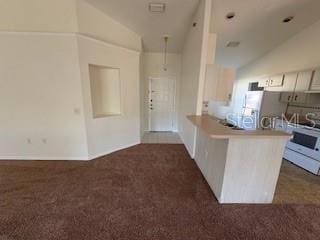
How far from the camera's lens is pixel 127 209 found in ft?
6.66

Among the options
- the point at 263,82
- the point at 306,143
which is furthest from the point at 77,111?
the point at 263,82

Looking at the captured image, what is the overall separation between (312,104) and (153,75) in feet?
14.3

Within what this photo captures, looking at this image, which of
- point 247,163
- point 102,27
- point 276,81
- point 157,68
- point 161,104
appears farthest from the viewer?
point 161,104

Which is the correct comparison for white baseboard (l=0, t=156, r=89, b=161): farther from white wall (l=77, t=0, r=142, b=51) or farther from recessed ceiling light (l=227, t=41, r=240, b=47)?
recessed ceiling light (l=227, t=41, r=240, b=47)

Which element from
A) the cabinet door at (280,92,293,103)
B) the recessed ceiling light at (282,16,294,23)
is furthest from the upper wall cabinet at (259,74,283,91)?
the recessed ceiling light at (282,16,294,23)

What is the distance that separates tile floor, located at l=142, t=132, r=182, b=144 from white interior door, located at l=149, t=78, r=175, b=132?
0.37m

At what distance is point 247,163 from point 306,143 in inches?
81.7

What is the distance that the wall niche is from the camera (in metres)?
3.66

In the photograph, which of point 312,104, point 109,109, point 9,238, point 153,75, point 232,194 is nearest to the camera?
point 9,238

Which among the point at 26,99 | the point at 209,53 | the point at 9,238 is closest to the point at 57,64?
the point at 26,99

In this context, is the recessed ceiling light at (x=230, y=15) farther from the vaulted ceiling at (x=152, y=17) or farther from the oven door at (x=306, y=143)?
the oven door at (x=306, y=143)

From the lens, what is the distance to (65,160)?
331 centimetres

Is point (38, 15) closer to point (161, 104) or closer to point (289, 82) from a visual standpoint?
point (161, 104)

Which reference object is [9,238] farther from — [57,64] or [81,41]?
[81,41]
